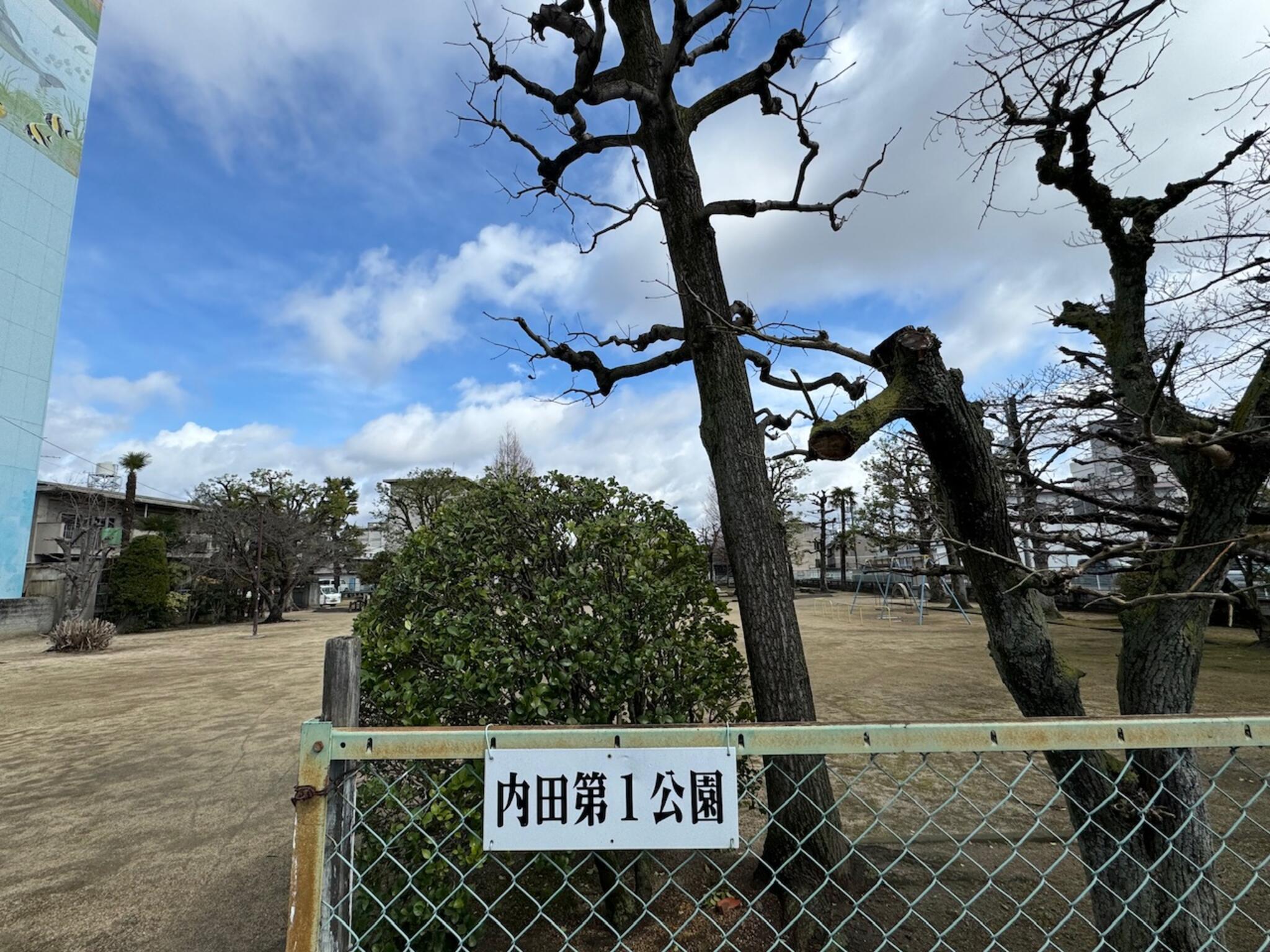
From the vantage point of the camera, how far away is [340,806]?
1.37 m

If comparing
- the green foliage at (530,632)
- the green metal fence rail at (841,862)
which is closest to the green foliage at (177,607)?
the green foliage at (530,632)

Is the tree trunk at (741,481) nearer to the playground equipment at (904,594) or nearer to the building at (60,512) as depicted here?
the playground equipment at (904,594)

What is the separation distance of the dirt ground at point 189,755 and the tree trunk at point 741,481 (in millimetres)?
372

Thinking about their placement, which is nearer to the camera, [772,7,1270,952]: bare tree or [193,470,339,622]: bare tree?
[772,7,1270,952]: bare tree

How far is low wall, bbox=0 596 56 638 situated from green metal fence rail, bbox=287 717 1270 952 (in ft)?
71.0

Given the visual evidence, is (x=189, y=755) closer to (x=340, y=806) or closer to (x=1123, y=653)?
(x=340, y=806)

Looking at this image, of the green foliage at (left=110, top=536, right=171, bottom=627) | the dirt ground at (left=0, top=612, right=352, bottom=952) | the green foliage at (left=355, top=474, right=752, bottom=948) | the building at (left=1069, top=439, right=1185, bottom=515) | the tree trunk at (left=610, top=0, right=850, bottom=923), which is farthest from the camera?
the green foliage at (left=110, top=536, right=171, bottom=627)

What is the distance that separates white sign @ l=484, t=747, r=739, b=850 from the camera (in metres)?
1.31

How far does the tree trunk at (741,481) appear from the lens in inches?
123

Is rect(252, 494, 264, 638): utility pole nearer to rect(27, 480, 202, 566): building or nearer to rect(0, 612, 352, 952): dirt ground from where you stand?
rect(27, 480, 202, 566): building

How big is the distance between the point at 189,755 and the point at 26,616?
17744 mm

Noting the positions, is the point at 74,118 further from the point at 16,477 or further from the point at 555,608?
the point at 555,608

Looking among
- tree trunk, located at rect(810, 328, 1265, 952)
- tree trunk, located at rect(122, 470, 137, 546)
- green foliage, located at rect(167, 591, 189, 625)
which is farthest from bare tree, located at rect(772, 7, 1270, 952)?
tree trunk, located at rect(122, 470, 137, 546)

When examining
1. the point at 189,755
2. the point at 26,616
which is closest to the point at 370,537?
the point at 26,616
